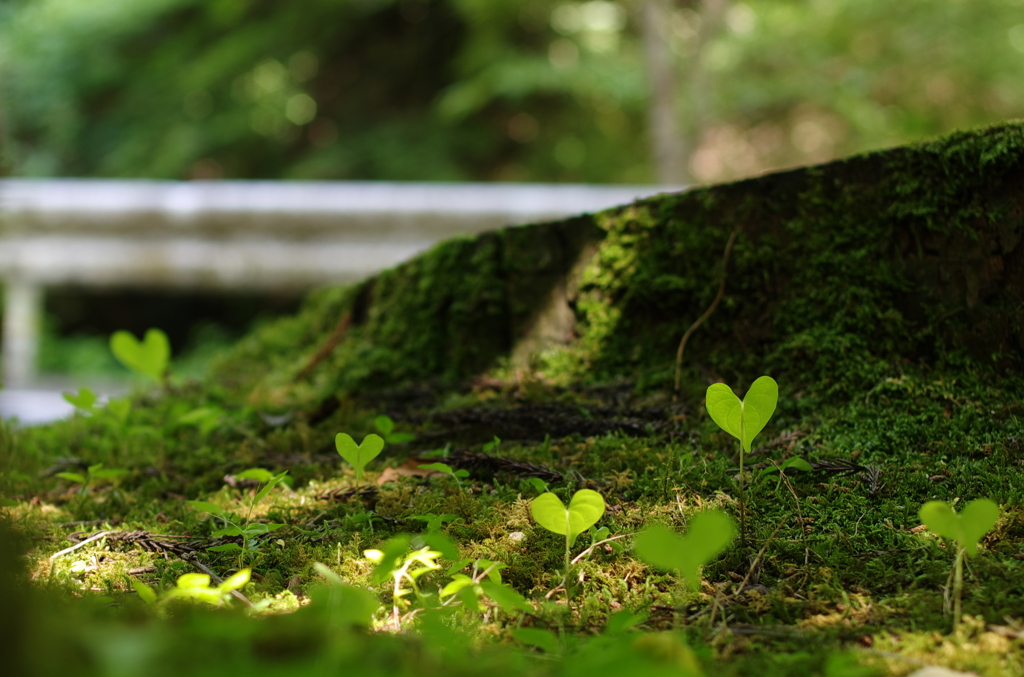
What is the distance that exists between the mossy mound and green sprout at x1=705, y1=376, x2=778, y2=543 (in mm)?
511

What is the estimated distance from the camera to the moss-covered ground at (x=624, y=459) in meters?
0.82

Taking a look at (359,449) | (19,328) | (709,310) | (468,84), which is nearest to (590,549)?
(359,449)

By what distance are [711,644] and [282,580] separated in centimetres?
74

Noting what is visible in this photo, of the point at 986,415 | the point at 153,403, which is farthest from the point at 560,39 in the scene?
the point at 986,415

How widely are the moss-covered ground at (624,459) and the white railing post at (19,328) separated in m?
3.86

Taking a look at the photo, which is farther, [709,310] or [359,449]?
[709,310]

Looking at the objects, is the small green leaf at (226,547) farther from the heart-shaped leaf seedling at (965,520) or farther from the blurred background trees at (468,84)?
the blurred background trees at (468,84)

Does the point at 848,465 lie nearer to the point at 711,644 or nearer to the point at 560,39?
Answer: the point at 711,644

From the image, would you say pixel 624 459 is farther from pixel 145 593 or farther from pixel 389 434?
pixel 145 593

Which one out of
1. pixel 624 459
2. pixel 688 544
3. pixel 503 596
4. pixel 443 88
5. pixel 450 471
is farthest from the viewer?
pixel 443 88

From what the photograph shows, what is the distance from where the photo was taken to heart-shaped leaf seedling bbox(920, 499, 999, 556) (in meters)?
0.86

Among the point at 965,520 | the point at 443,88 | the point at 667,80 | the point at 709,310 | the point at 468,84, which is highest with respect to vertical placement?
the point at 443,88

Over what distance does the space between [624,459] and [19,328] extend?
230 inches

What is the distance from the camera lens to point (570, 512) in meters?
1.03
